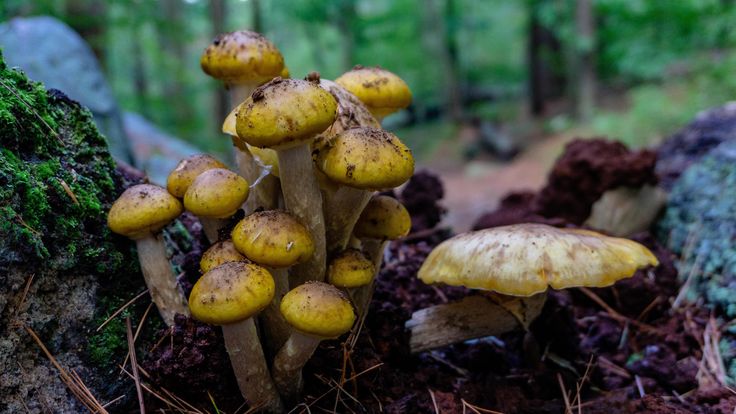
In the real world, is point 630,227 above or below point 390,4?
below

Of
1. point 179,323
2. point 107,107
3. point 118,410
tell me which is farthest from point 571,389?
point 107,107

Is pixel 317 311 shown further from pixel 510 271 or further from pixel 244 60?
pixel 244 60

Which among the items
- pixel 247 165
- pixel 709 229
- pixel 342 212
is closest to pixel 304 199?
pixel 342 212

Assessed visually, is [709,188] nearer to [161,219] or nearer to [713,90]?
[161,219]

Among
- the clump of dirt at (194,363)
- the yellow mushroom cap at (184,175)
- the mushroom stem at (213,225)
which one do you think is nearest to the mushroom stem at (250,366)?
the clump of dirt at (194,363)

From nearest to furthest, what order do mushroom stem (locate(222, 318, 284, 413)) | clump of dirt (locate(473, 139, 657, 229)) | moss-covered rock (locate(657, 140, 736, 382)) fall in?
1. mushroom stem (locate(222, 318, 284, 413))
2. moss-covered rock (locate(657, 140, 736, 382))
3. clump of dirt (locate(473, 139, 657, 229))

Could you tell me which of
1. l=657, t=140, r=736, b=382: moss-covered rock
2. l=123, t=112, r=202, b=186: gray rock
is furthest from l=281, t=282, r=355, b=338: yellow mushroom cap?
l=123, t=112, r=202, b=186: gray rock

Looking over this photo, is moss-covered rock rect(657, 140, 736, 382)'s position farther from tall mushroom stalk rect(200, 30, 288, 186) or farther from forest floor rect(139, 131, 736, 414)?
tall mushroom stalk rect(200, 30, 288, 186)
